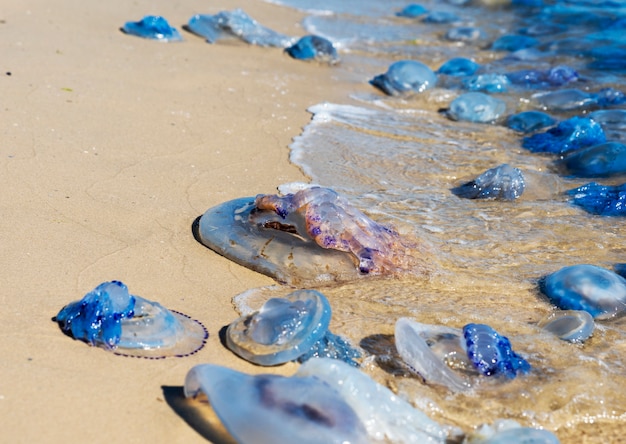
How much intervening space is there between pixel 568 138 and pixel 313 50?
237 centimetres

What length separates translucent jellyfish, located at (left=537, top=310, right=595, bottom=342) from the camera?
257 centimetres

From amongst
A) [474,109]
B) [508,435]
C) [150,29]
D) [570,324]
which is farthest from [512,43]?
[508,435]

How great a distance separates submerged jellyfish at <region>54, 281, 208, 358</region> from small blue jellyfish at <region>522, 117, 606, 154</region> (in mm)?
3058

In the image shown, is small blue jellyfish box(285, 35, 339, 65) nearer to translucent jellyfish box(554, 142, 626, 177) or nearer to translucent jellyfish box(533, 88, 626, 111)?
translucent jellyfish box(533, 88, 626, 111)

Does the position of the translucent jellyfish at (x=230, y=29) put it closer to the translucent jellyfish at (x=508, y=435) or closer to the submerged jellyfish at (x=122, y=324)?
the submerged jellyfish at (x=122, y=324)

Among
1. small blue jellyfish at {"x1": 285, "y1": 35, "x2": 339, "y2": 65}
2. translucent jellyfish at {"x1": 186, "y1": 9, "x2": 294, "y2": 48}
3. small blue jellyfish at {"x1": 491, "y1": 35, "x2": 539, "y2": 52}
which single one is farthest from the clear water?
small blue jellyfish at {"x1": 491, "y1": 35, "x2": 539, "y2": 52}

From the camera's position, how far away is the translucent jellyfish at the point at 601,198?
3.71m

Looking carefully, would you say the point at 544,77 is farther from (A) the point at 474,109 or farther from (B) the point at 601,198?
(B) the point at 601,198

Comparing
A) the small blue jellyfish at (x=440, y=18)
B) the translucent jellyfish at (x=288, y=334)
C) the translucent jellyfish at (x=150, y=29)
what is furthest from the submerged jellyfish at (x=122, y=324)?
the small blue jellyfish at (x=440, y=18)

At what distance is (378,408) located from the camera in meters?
2.00

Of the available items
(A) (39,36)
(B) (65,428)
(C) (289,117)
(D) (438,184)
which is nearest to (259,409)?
(B) (65,428)

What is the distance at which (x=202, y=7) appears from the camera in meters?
7.28

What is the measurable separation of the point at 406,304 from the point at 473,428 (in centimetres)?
69

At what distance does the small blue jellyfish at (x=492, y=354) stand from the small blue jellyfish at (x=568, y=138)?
2.56 m
